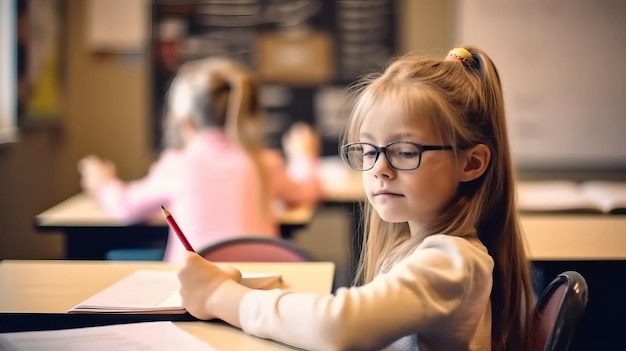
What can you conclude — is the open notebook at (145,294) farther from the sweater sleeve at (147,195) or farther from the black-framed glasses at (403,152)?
the sweater sleeve at (147,195)

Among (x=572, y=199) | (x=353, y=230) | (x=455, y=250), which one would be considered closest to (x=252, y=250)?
(x=455, y=250)

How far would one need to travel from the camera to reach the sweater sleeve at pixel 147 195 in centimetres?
256

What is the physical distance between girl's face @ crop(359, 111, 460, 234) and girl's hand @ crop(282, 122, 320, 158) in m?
2.14

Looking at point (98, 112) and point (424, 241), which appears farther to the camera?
point (98, 112)

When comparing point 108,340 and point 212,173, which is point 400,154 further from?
point 212,173

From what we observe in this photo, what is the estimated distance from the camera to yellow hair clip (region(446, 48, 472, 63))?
132cm

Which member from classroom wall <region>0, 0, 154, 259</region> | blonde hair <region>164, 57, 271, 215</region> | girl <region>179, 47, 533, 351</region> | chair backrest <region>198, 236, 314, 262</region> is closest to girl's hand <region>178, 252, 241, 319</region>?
girl <region>179, 47, 533, 351</region>

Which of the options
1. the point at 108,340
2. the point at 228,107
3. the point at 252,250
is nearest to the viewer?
the point at 108,340

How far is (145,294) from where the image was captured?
139cm

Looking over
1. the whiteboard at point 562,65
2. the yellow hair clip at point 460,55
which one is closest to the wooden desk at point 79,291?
the yellow hair clip at point 460,55

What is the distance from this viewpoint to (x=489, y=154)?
128 centimetres

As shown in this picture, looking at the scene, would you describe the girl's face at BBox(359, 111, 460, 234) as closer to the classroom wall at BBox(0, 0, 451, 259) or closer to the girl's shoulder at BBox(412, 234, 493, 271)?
the girl's shoulder at BBox(412, 234, 493, 271)

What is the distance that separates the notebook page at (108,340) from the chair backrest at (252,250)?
0.68 m

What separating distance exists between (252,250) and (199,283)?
0.68 meters
